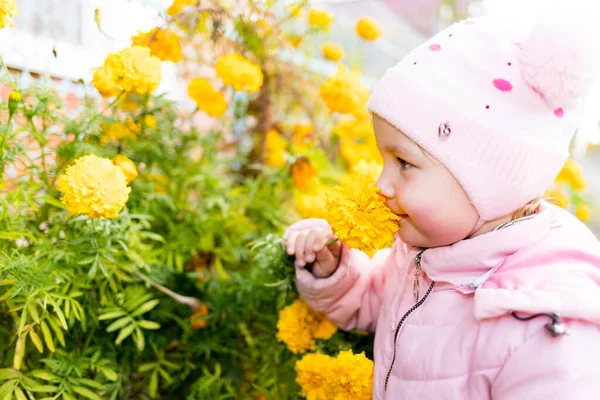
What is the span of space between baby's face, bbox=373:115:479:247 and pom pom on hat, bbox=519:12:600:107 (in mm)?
174

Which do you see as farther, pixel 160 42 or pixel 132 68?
pixel 160 42

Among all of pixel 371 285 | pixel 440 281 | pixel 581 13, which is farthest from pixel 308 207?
pixel 581 13

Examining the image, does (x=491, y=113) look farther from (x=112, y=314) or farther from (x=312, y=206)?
(x=112, y=314)

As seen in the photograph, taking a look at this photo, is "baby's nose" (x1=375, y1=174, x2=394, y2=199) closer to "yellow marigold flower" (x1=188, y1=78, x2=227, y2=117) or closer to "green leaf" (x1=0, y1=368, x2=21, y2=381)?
"yellow marigold flower" (x1=188, y1=78, x2=227, y2=117)

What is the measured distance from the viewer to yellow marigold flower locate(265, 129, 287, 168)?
153 cm

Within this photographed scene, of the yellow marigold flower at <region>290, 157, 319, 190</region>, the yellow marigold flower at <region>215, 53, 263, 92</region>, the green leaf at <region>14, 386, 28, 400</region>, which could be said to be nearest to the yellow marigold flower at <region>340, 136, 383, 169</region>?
the yellow marigold flower at <region>290, 157, 319, 190</region>

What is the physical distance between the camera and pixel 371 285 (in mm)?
1060

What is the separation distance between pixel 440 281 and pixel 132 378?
29.7 inches

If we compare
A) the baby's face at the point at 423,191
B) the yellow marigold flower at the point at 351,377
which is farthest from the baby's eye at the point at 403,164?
the yellow marigold flower at the point at 351,377

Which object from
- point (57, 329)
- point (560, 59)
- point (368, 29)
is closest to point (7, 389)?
point (57, 329)

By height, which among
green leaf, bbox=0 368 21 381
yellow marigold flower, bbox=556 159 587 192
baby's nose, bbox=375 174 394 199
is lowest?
yellow marigold flower, bbox=556 159 587 192

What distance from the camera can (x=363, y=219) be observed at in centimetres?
79

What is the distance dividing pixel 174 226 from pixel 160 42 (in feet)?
1.46

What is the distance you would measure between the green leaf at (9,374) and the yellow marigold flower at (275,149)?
88 centimetres
